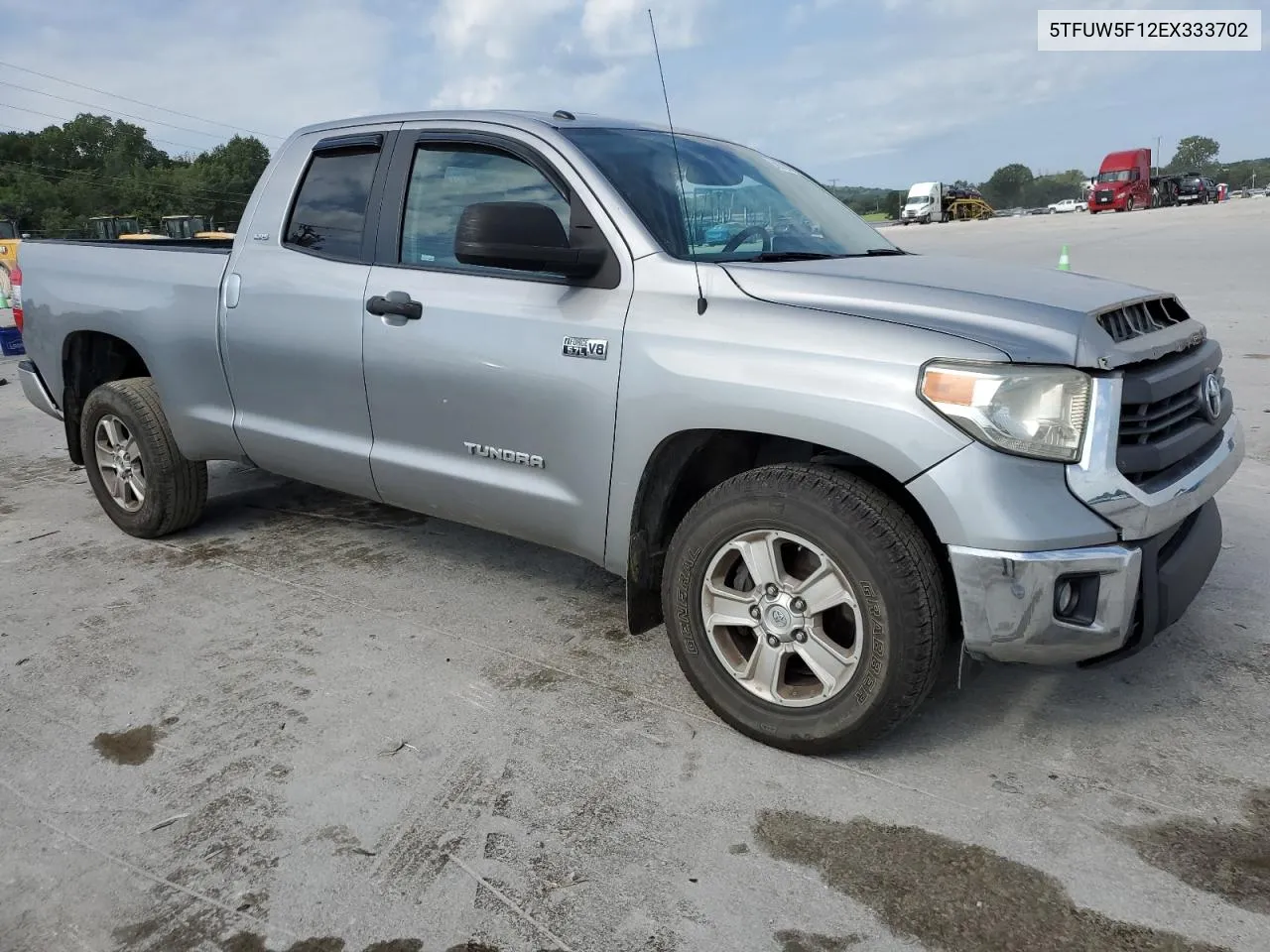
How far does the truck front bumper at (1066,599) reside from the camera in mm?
2428

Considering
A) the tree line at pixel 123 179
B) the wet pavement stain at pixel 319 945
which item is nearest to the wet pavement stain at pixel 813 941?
the wet pavement stain at pixel 319 945

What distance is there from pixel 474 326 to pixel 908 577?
5.44 feet

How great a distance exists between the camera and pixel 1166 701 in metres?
3.09

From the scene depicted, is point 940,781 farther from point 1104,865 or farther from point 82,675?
point 82,675

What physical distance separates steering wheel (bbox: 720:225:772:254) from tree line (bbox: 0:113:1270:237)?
76052 mm

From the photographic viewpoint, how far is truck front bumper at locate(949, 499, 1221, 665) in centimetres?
243

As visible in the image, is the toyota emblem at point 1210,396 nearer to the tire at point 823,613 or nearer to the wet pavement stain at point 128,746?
the tire at point 823,613

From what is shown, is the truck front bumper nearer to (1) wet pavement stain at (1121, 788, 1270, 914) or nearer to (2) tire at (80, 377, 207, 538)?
(1) wet pavement stain at (1121, 788, 1270, 914)

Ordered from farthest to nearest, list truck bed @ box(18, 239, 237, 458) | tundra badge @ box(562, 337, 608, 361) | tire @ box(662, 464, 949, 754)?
truck bed @ box(18, 239, 237, 458) < tundra badge @ box(562, 337, 608, 361) < tire @ box(662, 464, 949, 754)

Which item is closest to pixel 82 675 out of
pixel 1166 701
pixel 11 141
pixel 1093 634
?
pixel 1093 634

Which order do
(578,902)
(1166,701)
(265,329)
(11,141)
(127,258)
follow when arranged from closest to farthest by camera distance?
(578,902) → (1166,701) → (265,329) → (127,258) → (11,141)

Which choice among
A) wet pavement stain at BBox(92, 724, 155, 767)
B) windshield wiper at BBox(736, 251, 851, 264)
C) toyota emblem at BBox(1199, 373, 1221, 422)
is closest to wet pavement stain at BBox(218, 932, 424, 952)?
wet pavement stain at BBox(92, 724, 155, 767)

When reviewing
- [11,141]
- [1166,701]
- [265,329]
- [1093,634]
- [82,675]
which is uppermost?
[11,141]

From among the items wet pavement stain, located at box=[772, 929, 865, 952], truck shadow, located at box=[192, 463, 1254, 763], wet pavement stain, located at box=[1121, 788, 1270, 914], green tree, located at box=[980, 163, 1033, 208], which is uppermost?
green tree, located at box=[980, 163, 1033, 208]
